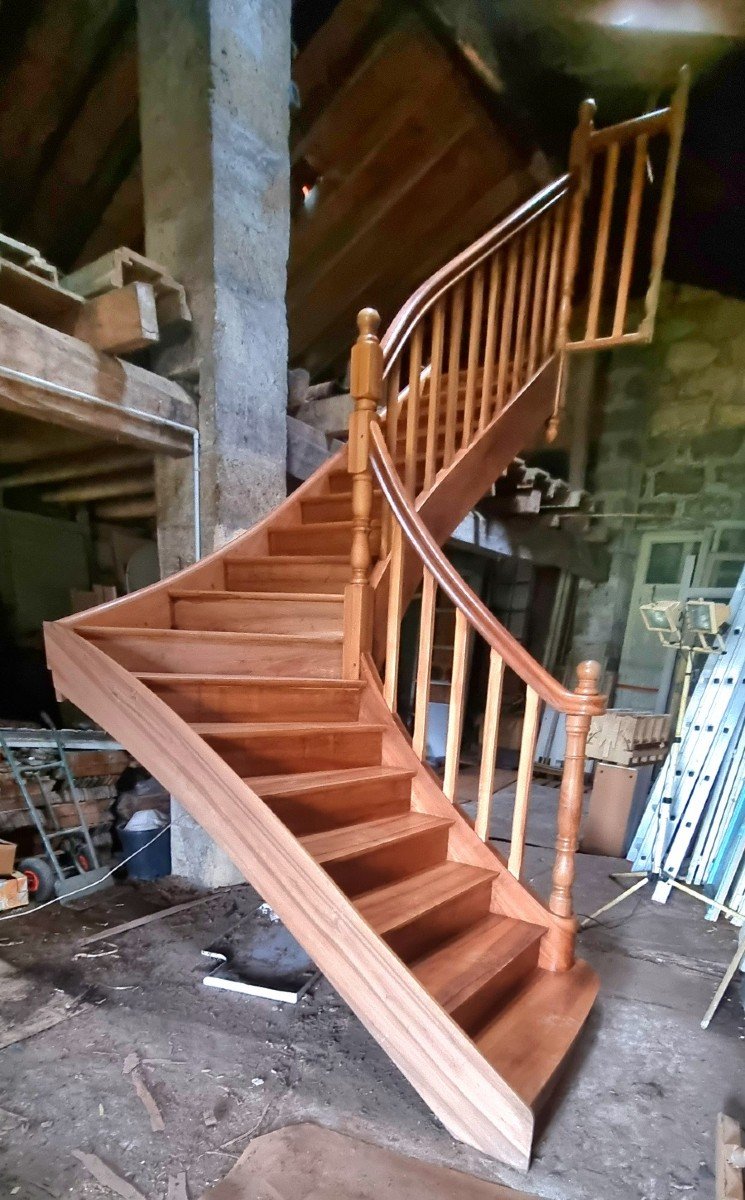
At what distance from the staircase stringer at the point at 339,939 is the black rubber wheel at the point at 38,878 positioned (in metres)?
1.75

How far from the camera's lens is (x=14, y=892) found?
2.75 metres

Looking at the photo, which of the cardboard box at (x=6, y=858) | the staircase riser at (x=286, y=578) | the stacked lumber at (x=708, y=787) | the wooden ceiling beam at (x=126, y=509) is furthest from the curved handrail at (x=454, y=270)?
the cardboard box at (x=6, y=858)

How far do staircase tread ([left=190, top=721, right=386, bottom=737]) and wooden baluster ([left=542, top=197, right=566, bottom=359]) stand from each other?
2.71 m

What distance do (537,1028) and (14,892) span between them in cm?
246

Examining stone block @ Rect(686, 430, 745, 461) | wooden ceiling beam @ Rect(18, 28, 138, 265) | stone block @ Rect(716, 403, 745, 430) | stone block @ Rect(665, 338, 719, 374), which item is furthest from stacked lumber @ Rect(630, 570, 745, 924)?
wooden ceiling beam @ Rect(18, 28, 138, 265)

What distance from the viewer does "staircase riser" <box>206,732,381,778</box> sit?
182 centimetres

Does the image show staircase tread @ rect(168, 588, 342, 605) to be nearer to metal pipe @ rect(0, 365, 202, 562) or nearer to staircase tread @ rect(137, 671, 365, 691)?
staircase tread @ rect(137, 671, 365, 691)

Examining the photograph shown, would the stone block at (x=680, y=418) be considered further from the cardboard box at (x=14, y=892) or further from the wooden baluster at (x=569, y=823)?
the cardboard box at (x=14, y=892)

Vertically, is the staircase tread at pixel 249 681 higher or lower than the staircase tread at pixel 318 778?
higher

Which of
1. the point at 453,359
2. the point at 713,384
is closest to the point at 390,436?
the point at 453,359

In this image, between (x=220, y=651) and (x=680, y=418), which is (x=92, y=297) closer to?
(x=220, y=651)

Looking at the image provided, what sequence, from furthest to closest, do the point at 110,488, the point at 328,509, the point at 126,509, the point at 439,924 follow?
the point at 126,509 → the point at 110,488 → the point at 328,509 → the point at 439,924

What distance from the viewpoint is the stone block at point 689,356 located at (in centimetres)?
575

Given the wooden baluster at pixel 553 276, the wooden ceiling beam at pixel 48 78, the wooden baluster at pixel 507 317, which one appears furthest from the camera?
the wooden ceiling beam at pixel 48 78
